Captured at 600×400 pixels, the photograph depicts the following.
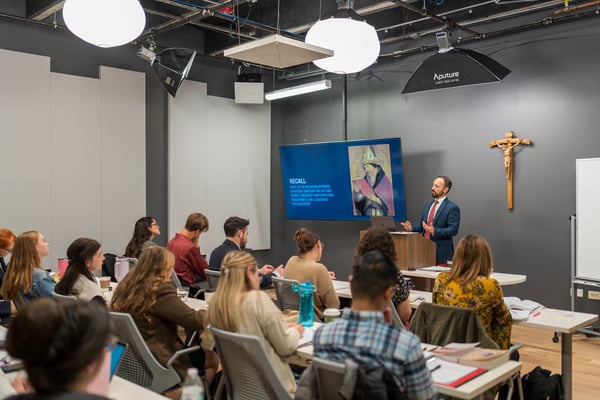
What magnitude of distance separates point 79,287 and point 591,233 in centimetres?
494

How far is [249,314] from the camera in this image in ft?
8.80

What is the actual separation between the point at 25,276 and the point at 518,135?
5.50 meters

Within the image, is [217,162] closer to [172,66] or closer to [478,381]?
[172,66]

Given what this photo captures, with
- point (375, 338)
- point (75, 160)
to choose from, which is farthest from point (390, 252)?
point (75, 160)

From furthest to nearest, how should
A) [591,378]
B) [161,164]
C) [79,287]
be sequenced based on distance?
[161,164] → [591,378] → [79,287]

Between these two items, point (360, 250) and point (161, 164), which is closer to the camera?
point (360, 250)

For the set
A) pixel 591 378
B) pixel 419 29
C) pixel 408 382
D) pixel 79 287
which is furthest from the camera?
pixel 419 29

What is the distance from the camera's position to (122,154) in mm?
7645

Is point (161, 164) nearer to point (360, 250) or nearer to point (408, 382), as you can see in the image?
point (360, 250)

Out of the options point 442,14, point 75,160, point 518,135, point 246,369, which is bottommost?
point 246,369

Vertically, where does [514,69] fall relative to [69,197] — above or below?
above

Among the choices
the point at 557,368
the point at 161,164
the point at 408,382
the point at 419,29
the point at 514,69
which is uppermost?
the point at 419,29

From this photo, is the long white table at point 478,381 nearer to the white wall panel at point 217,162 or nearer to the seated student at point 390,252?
the seated student at point 390,252

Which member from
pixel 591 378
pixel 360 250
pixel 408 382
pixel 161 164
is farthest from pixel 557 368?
pixel 161 164
